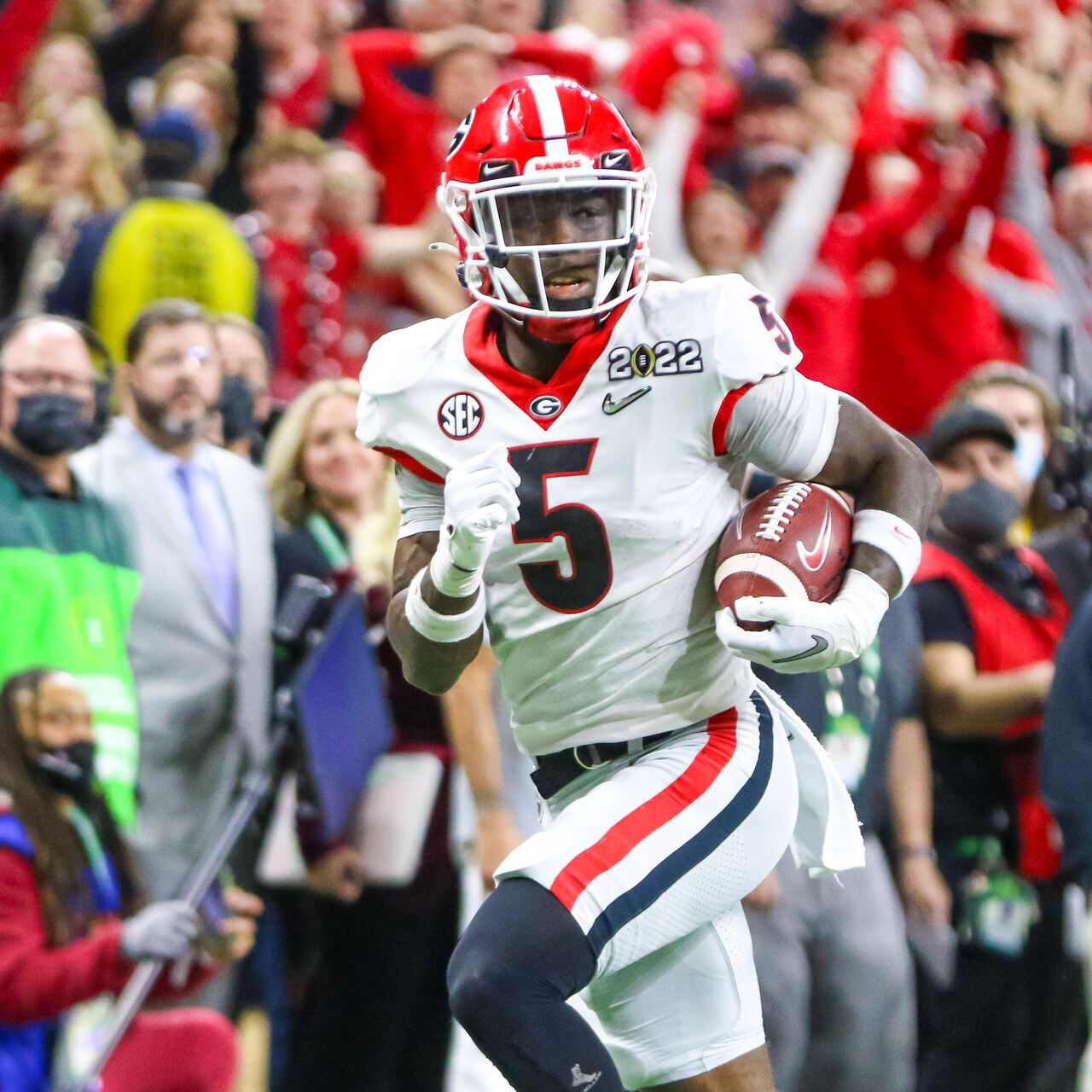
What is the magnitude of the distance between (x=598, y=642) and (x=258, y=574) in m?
1.82

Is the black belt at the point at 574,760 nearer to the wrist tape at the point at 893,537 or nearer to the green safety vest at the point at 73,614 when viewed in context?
the wrist tape at the point at 893,537

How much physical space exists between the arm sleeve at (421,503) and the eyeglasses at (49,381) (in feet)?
4.87

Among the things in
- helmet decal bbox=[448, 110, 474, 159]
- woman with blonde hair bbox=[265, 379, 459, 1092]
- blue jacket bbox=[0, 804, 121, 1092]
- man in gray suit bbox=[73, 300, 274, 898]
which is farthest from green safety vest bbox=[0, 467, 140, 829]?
helmet decal bbox=[448, 110, 474, 159]

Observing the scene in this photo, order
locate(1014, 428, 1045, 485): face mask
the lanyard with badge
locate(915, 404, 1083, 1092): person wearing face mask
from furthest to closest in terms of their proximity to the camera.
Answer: locate(1014, 428, 1045, 485): face mask, locate(915, 404, 1083, 1092): person wearing face mask, the lanyard with badge

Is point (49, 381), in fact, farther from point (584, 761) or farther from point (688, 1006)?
point (688, 1006)

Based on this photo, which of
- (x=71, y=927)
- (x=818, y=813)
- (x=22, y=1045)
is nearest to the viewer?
(x=818, y=813)

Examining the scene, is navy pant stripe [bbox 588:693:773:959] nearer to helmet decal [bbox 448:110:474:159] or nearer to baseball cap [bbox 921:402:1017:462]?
helmet decal [bbox 448:110:474:159]

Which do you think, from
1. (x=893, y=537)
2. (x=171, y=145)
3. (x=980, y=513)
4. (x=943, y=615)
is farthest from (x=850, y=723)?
(x=171, y=145)

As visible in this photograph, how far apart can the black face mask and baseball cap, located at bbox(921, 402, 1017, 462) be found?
2241mm

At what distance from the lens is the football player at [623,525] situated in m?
2.92

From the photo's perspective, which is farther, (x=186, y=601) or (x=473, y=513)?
(x=186, y=601)

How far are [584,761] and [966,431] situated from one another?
7.36 ft

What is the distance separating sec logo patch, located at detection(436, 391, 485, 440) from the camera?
3.01 m

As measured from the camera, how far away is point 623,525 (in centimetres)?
298
